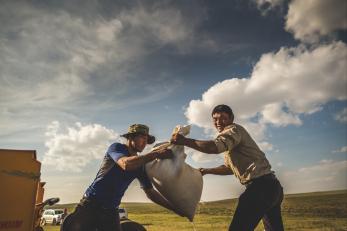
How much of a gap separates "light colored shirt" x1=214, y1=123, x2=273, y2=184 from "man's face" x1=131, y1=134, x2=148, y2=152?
3.18 feet

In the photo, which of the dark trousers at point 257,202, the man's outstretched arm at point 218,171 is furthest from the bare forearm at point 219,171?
the dark trousers at point 257,202

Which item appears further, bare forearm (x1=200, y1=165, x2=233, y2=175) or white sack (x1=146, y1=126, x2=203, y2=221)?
bare forearm (x1=200, y1=165, x2=233, y2=175)

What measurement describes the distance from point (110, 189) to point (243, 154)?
1.79 meters

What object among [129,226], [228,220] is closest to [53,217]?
[228,220]

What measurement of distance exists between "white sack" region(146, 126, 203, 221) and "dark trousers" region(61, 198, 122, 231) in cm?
69

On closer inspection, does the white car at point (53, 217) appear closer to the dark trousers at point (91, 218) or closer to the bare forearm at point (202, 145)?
the dark trousers at point (91, 218)

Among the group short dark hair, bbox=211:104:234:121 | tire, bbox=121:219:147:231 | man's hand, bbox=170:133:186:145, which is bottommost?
tire, bbox=121:219:147:231

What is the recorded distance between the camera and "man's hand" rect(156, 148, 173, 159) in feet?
12.9

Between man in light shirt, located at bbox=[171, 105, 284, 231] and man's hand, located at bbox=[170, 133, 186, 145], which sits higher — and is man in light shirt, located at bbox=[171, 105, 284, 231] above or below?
below

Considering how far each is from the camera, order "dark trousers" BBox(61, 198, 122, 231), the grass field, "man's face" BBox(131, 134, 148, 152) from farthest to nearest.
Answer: the grass field
"man's face" BBox(131, 134, 148, 152)
"dark trousers" BBox(61, 198, 122, 231)

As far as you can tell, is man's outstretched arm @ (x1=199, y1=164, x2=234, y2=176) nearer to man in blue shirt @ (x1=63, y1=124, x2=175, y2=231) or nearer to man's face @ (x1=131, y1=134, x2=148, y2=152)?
man in blue shirt @ (x1=63, y1=124, x2=175, y2=231)

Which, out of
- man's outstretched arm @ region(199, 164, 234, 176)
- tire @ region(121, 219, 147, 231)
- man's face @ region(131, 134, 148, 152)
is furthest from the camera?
man's outstretched arm @ region(199, 164, 234, 176)

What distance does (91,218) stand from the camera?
3975 millimetres

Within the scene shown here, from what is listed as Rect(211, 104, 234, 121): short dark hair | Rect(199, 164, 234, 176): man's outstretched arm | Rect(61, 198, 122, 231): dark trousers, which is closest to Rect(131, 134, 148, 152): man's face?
Rect(61, 198, 122, 231): dark trousers
